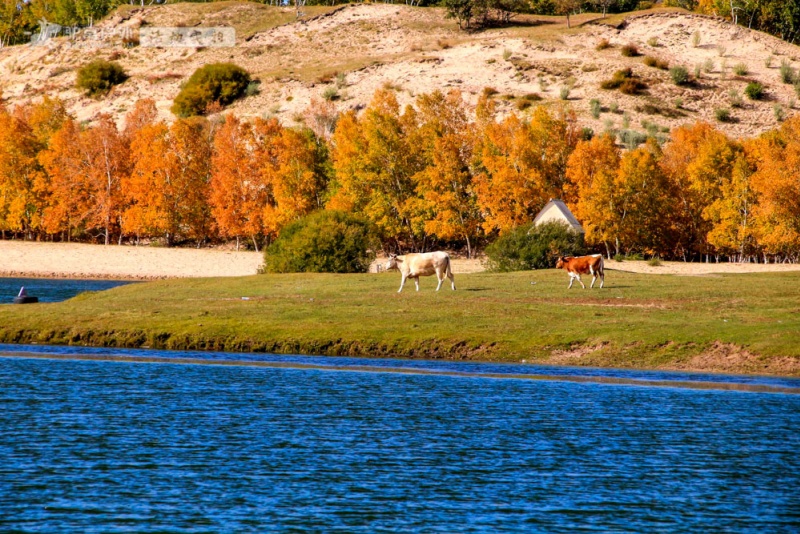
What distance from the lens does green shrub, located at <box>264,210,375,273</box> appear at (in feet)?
204

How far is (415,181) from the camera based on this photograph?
99062 millimetres

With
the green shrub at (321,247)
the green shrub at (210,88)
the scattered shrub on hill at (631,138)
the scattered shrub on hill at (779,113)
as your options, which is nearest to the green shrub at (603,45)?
the scattered shrub on hill at (779,113)

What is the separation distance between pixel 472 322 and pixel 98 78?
163m

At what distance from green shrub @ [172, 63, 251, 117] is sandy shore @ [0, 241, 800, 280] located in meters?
62.4

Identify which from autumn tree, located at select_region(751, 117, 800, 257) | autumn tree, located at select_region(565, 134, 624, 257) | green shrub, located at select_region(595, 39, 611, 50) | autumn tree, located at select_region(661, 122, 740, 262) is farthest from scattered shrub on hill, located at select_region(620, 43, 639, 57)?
autumn tree, located at select_region(751, 117, 800, 257)

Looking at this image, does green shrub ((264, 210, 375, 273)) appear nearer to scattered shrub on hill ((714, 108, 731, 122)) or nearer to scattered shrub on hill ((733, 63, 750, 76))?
scattered shrub on hill ((714, 108, 731, 122))

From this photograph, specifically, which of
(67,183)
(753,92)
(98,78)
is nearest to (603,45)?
(753,92)

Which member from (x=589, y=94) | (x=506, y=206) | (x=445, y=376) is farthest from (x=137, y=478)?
(x=589, y=94)

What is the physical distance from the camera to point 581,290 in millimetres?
46375

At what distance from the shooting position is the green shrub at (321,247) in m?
62.3

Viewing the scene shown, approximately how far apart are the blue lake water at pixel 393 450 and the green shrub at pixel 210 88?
14091 cm

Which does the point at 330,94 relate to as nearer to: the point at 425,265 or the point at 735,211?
the point at 735,211

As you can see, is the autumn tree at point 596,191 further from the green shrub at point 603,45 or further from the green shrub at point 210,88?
the green shrub at point 210,88

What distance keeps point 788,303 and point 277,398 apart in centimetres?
2307
